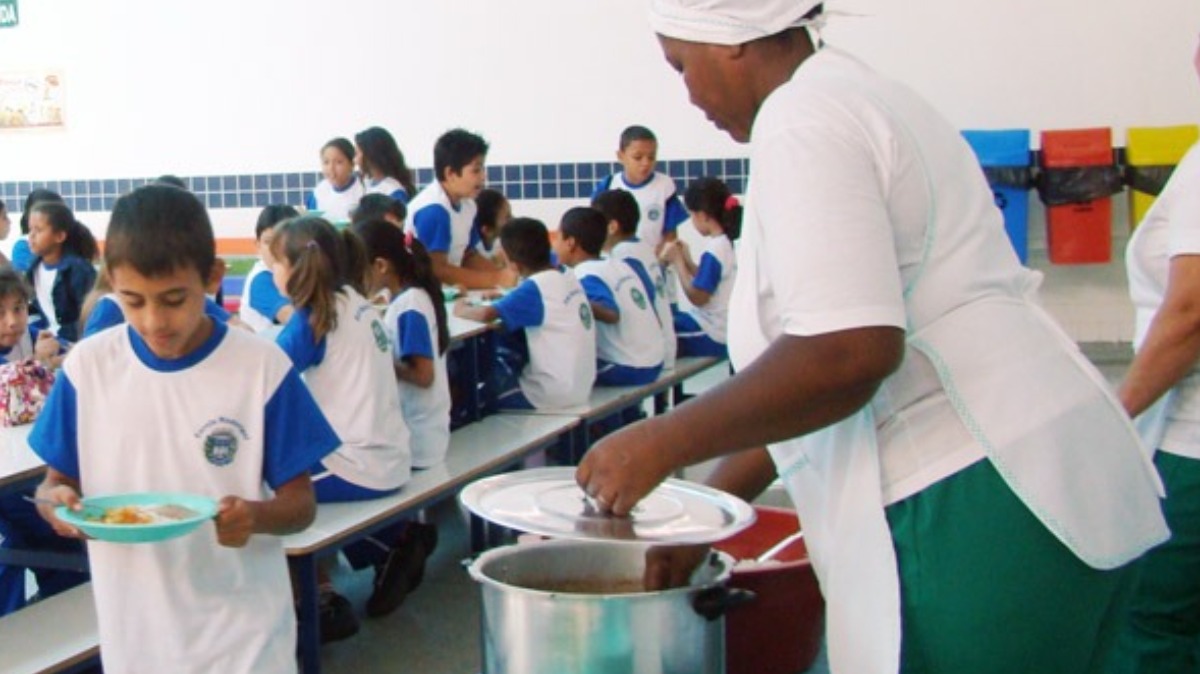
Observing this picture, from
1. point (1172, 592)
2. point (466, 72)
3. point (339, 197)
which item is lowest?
point (1172, 592)

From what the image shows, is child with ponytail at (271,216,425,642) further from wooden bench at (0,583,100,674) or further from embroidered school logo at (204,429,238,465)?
embroidered school logo at (204,429,238,465)

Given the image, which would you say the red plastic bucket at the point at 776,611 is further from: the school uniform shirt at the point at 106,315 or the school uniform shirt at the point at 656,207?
the school uniform shirt at the point at 656,207

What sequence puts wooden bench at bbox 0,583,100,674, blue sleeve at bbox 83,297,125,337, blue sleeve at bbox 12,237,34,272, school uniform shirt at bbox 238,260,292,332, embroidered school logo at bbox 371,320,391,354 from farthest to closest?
blue sleeve at bbox 12,237,34,272 → school uniform shirt at bbox 238,260,292,332 → embroidered school logo at bbox 371,320,391,354 → blue sleeve at bbox 83,297,125,337 → wooden bench at bbox 0,583,100,674

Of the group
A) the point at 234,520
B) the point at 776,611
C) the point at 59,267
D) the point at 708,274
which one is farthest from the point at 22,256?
the point at 234,520

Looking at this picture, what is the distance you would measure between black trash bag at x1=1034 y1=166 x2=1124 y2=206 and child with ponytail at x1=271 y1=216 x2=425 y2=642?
4.89 m

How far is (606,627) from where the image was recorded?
1653mm

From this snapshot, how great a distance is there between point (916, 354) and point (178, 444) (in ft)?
4.35

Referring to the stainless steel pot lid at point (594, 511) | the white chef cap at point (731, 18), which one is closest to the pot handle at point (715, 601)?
the stainless steel pot lid at point (594, 511)

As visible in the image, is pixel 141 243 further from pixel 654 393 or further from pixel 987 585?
pixel 654 393

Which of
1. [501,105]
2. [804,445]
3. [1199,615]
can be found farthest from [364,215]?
[804,445]

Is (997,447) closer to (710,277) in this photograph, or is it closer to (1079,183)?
(710,277)

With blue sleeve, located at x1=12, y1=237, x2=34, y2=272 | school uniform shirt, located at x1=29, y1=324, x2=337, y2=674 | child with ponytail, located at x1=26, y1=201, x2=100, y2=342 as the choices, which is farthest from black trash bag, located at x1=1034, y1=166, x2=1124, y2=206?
school uniform shirt, located at x1=29, y1=324, x2=337, y2=674

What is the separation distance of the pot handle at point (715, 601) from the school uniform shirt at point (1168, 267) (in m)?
1.13

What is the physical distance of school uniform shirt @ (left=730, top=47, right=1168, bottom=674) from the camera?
4.57 feet
